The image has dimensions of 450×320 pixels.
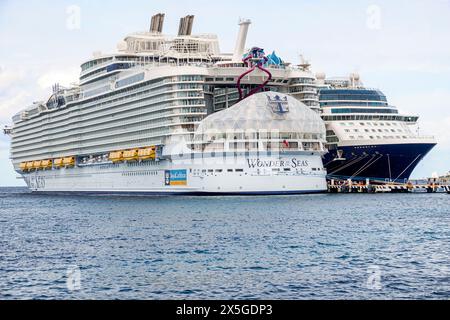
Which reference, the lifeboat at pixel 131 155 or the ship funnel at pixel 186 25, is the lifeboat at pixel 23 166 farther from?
the lifeboat at pixel 131 155

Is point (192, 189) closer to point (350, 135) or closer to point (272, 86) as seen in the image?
point (272, 86)

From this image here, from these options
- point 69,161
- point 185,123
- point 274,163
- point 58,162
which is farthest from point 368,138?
point 58,162

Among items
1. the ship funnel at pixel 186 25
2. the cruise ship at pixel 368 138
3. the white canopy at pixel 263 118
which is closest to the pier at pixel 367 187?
the cruise ship at pixel 368 138

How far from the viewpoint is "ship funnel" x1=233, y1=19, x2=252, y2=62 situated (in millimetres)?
114881

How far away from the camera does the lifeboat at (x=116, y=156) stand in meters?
119

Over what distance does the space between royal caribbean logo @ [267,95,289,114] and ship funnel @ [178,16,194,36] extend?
41.2 m

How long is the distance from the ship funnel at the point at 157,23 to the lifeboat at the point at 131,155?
3245cm

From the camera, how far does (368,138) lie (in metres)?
118

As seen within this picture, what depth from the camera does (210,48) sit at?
135625 millimetres

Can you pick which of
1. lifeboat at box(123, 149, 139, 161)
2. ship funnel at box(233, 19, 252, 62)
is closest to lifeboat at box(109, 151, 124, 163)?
lifeboat at box(123, 149, 139, 161)

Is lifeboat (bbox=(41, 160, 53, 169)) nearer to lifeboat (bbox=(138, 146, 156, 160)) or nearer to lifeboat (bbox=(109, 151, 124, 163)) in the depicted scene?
lifeboat (bbox=(109, 151, 124, 163))

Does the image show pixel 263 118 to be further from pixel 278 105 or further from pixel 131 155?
pixel 131 155
